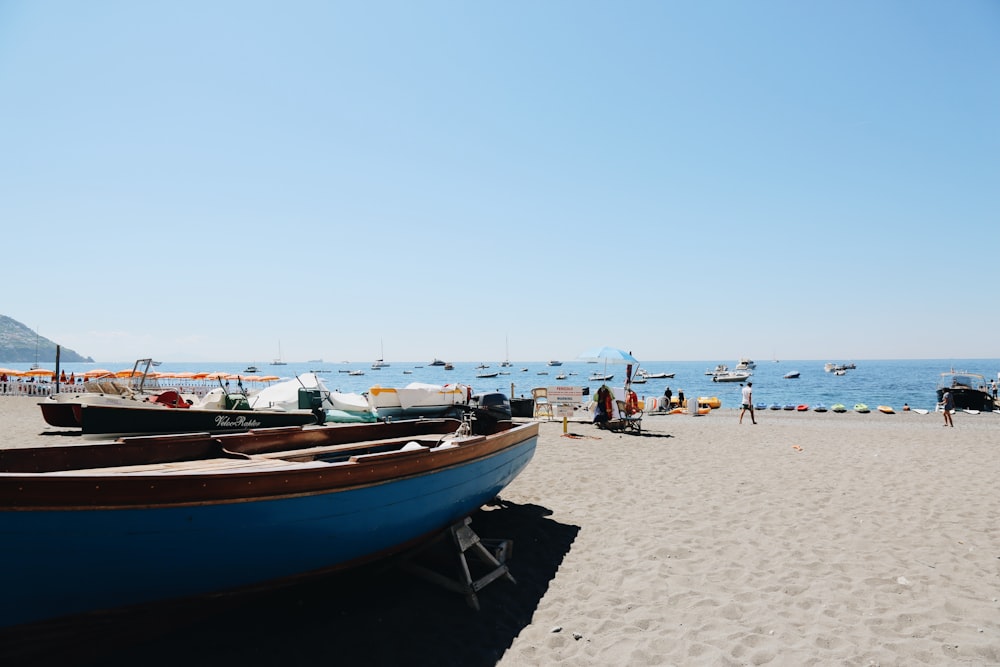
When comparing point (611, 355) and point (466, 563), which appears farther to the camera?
point (611, 355)

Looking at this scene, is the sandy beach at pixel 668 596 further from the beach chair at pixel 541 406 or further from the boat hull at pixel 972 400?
the boat hull at pixel 972 400

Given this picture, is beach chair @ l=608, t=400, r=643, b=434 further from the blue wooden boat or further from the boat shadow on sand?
the blue wooden boat

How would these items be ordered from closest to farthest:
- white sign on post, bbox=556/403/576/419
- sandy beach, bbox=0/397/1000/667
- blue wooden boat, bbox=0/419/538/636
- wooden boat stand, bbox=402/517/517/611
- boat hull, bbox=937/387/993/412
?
blue wooden boat, bbox=0/419/538/636
sandy beach, bbox=0/397/1000/667
wooden boat stand, bbox=402/517/517/611
white sign on post, bbox=556/403/576/419
boat hull, bbox=937/387/993/412

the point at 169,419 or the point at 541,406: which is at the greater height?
the point at 169,419

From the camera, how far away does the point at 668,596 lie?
16.2 ft

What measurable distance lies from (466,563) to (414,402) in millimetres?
12081

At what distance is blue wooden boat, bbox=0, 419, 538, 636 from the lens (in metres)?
3.20

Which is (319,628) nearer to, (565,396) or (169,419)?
(169,419)

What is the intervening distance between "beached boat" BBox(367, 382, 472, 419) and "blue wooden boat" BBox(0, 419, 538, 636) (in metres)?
11.3

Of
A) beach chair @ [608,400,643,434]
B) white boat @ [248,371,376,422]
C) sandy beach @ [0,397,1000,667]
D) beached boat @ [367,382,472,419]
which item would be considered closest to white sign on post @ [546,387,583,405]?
beach chair @ [608,400,643,434]

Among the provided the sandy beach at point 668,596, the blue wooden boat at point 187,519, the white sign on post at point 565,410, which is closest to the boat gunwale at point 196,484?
the blue wooden boat at point 187,519

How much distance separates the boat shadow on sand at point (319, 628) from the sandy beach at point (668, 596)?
2cm

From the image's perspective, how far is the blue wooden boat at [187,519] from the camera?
3199 millimetres

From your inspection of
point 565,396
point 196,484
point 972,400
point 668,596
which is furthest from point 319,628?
point 972,400
